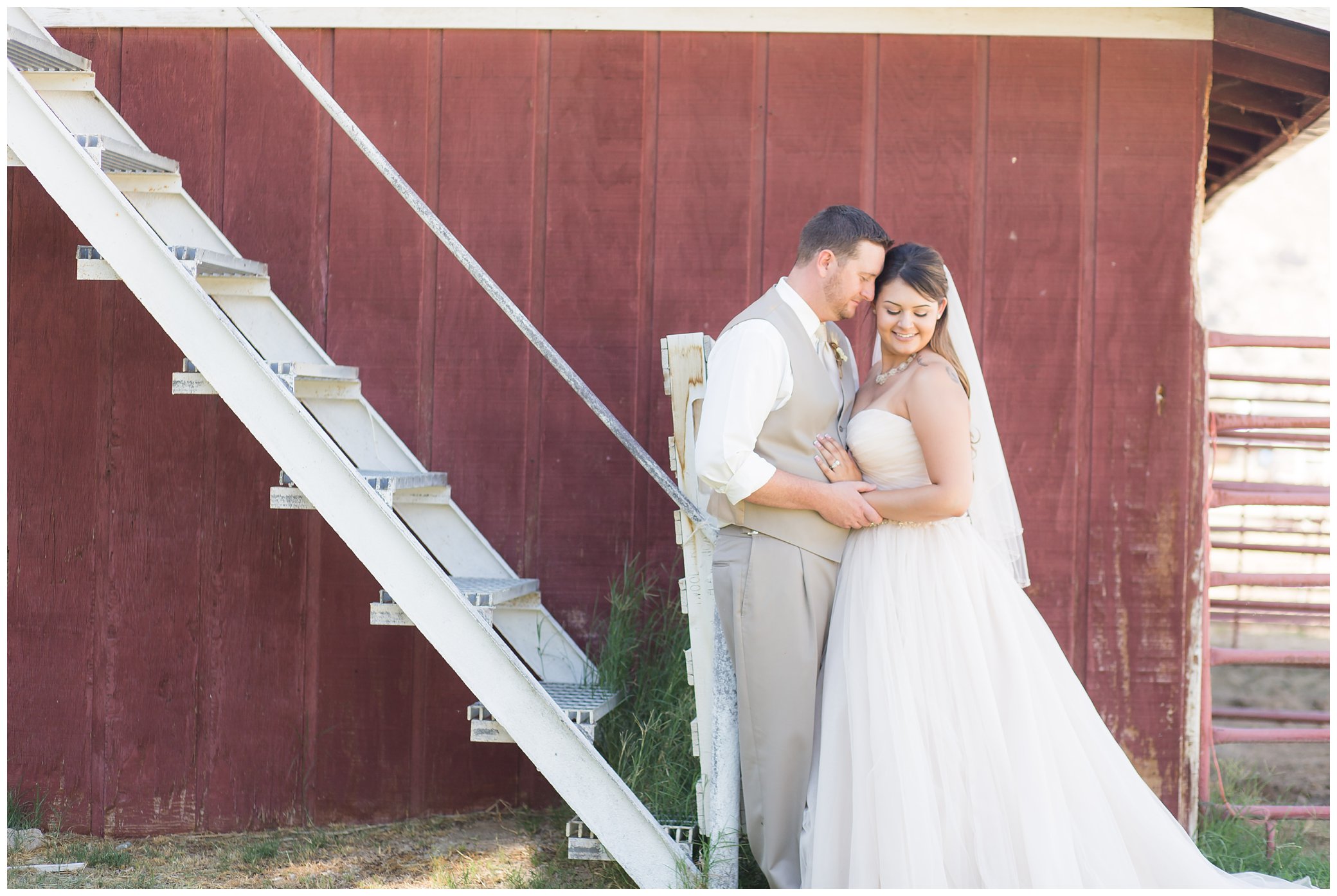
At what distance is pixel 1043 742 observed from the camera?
296 cm

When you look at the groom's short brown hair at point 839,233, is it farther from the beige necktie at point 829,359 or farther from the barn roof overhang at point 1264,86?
the barn roof overhang at point 1264,86

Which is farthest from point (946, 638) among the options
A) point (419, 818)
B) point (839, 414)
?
point (419, 818)

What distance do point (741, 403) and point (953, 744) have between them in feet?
3.81

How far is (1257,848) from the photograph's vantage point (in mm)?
3900

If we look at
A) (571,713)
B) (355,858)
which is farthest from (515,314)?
(355,858)

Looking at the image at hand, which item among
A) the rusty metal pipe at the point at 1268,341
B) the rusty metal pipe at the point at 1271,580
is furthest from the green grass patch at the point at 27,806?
the rusty metal pipe at the point at 1268,341

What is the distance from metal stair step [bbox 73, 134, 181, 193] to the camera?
3.62m

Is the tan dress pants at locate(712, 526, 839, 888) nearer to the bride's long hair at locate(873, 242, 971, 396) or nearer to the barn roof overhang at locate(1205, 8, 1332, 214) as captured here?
the bride's long hair at locate(873, 242, 971, 396)

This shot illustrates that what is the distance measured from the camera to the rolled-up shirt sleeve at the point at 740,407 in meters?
2.88

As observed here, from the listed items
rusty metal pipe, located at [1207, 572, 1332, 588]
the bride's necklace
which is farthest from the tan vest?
rusty metal pipe, located at [1207, 572, 1332, 588]

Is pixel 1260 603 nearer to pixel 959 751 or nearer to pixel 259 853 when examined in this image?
pixel 959 751

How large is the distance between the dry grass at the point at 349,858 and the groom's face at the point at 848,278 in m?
2.06

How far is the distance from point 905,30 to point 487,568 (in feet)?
9.08

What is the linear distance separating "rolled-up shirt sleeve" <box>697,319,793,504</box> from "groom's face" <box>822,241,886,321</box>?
0.87ft
